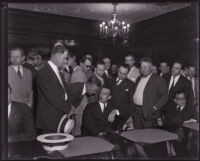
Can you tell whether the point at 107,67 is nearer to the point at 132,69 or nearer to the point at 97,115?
the point at 132,69

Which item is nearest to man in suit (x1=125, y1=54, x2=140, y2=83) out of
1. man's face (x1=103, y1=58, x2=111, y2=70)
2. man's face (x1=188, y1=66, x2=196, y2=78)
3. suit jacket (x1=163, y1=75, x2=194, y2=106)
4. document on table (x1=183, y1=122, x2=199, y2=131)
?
man's face (x1=103, y1=58, x2=111, y2=70)

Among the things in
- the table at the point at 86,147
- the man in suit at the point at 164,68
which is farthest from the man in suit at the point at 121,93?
the table at the point at 86,147

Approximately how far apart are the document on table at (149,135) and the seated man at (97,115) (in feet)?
0.99

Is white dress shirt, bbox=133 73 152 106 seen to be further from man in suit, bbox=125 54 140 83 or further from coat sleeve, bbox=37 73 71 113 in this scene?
coat sleeve, bbox=37 73 71 113

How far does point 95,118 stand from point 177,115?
547 millimetres

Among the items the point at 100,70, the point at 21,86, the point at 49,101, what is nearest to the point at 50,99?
the point at 49,101

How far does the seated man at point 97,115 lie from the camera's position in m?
1.52

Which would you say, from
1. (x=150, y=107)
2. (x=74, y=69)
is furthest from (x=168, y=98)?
(x=74, y=69)

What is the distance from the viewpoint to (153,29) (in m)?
1.58

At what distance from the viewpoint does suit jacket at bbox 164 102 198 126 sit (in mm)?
1502

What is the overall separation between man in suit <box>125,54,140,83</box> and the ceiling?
243mm

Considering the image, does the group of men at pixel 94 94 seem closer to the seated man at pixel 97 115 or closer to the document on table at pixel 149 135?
the seated man at pixel 97 115

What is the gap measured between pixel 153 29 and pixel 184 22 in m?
0.20

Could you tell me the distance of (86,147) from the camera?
3.33ft
